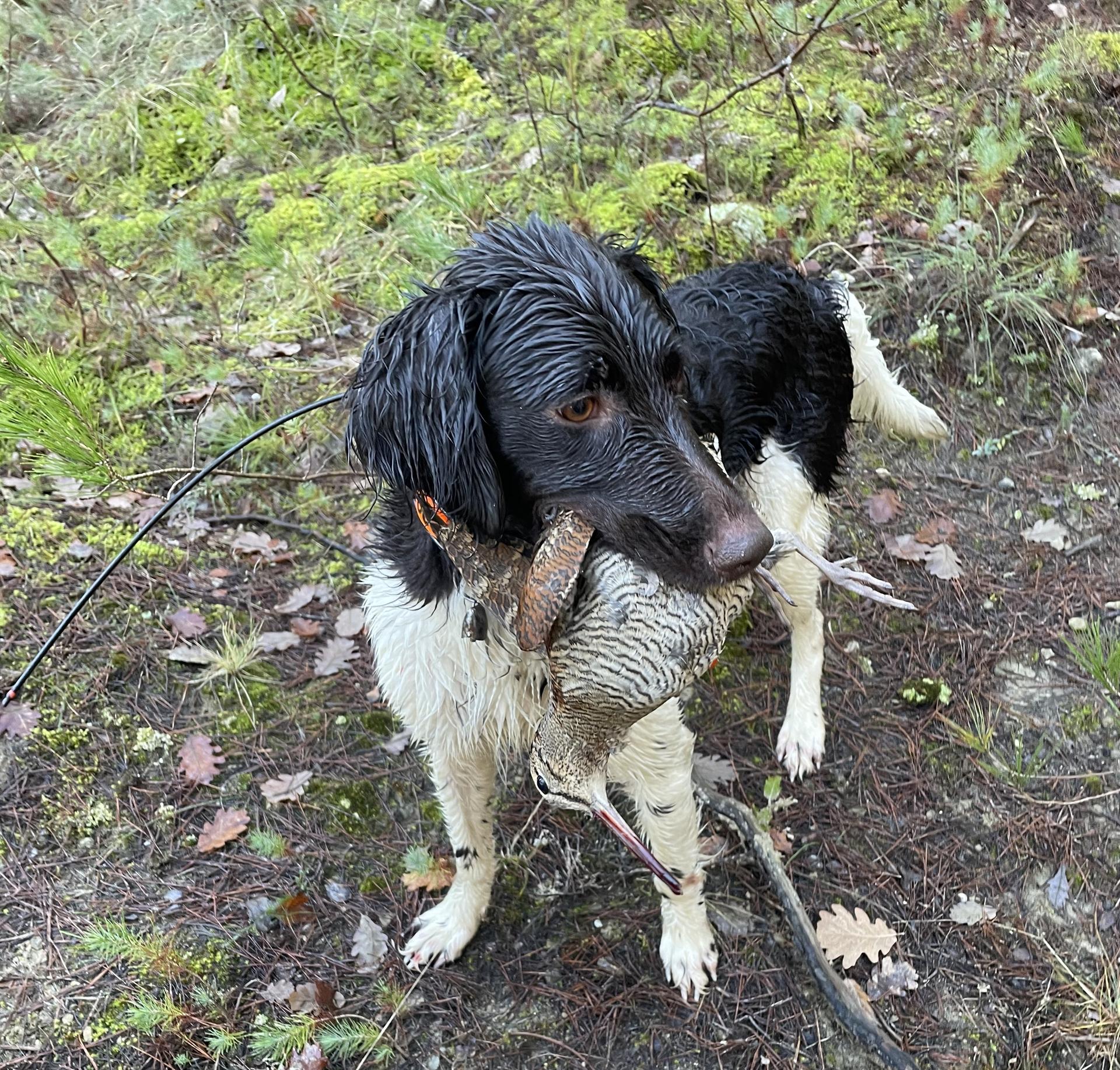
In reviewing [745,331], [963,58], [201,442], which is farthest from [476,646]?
[963,58]

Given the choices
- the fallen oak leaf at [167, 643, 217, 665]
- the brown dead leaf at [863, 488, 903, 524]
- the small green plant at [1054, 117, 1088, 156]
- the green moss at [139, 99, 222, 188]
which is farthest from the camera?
the green moss at [139, 99, 222, 188]

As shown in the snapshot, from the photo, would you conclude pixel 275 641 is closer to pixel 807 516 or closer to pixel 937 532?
pixel 807 516

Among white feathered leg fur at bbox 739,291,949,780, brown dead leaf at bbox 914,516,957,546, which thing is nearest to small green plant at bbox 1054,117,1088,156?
white feathered leg fur at bbox 739,291,949,780

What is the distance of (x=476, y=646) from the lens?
237 cm

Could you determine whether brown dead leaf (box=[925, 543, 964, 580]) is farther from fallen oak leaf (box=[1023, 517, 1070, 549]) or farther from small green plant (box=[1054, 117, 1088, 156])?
small green plant (box=[1054, 117, 1088, 156])

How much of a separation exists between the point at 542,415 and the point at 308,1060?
6.29 ft

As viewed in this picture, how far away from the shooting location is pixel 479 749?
Result: 2.69 metres

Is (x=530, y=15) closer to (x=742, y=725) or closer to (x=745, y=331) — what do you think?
(x=745, y=331)

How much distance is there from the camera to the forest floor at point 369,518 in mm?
2773

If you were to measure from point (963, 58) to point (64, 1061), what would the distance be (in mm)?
6449

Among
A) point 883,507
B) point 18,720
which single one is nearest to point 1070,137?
point 883,507

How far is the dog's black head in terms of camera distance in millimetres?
1926

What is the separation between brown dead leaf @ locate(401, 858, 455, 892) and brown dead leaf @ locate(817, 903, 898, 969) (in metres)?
1.17

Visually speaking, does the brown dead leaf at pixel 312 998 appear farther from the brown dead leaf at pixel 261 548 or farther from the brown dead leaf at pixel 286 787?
the brown dead leaf at pixel 261 548
